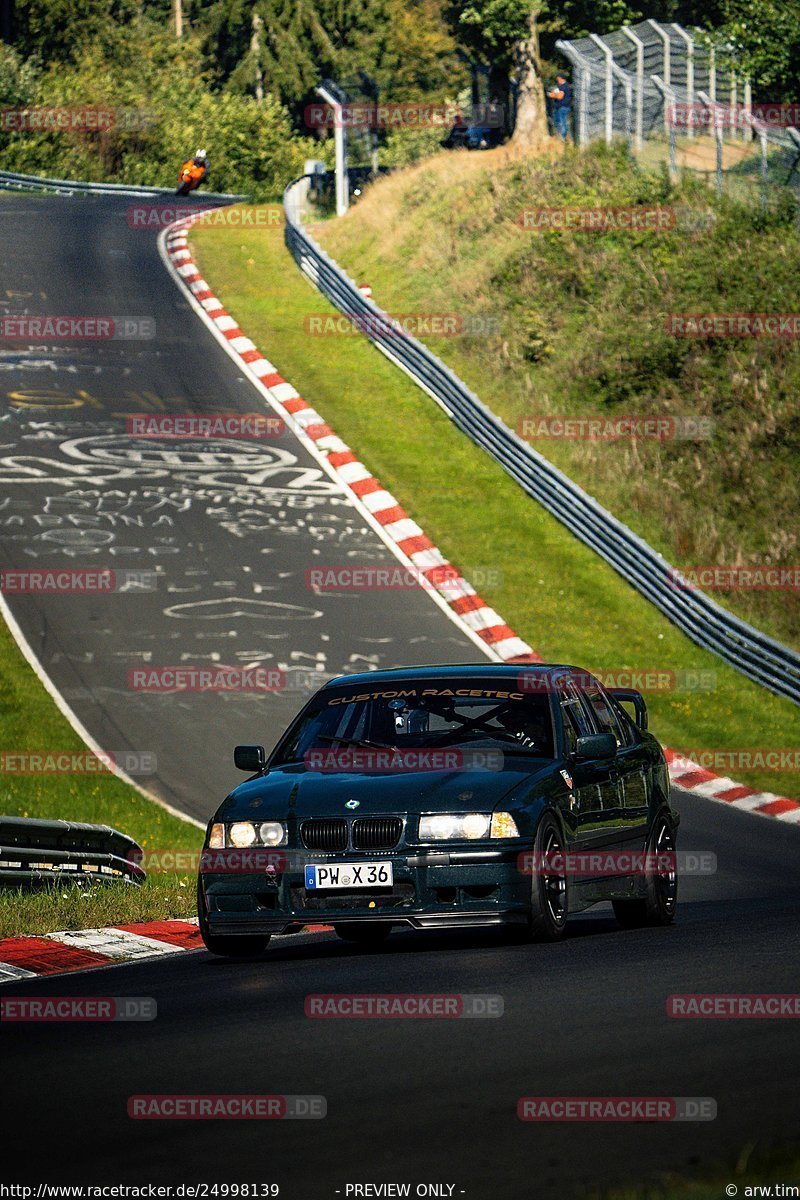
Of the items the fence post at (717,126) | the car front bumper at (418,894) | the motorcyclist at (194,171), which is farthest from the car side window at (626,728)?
the motorcyclist at (194,171)

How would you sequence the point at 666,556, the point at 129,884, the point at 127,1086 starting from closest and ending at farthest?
the point at 127,1086
the point at 129,884
the point at 666,556

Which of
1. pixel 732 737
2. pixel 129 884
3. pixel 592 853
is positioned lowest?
pixel 732 737

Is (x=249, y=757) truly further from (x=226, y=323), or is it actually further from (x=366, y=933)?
(x=226, y=323)

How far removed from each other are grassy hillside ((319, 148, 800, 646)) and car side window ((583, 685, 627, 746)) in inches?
531

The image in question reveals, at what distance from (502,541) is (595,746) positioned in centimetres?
1662

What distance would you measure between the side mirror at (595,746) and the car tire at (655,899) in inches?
45.6

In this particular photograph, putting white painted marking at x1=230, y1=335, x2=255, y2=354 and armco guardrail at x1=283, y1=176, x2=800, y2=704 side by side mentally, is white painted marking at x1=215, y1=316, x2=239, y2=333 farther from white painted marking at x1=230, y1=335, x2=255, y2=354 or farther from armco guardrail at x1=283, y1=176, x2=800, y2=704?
armco guardrail at x1=283, y1=176, x2=800, y2=704

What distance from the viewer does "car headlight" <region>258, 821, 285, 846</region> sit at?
9.31 m

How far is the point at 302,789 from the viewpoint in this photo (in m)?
9.52

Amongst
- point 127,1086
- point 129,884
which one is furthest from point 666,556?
point 127,1086

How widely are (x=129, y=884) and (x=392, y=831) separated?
3.85 meters

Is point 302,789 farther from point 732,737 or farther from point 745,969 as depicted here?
point 732,737

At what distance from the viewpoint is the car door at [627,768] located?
418 inches

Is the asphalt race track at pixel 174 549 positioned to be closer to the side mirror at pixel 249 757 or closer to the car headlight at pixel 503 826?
the side mirror at pixel 249 757
